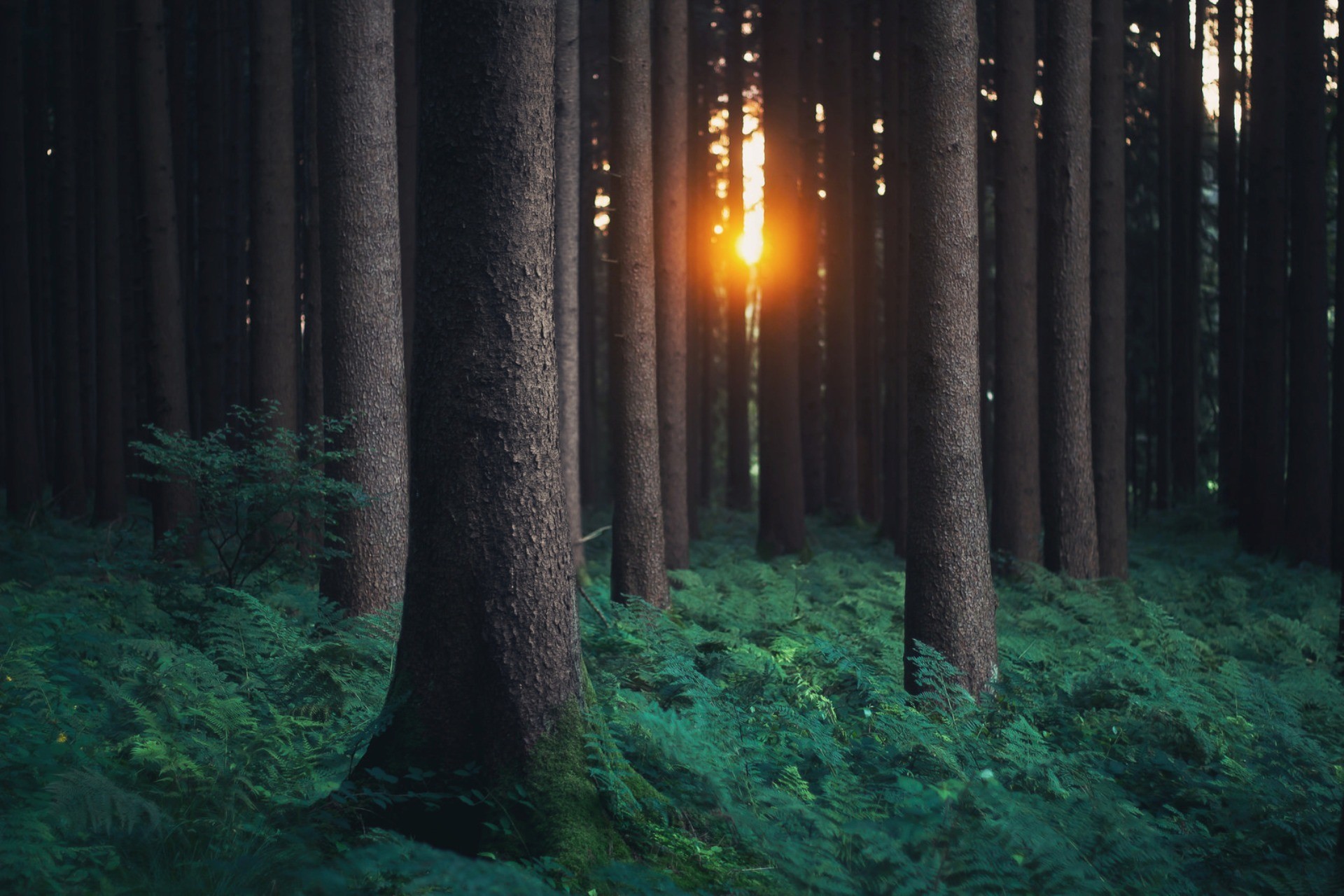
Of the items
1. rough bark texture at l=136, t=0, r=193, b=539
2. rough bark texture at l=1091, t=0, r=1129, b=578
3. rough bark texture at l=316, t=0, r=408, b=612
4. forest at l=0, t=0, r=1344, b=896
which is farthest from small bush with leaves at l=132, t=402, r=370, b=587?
rough bark texture at l=1091, t=0, r=1129, b=578

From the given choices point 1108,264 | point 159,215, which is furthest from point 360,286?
point 1108,264

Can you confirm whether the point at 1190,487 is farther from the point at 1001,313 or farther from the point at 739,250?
the point at 739,250

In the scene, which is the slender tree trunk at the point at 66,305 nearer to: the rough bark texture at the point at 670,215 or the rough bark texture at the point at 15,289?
the rough bark texture at the point at 15,289

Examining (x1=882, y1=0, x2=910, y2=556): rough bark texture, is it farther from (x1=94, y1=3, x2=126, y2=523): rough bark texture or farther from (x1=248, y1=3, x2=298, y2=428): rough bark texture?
(x1=94, y1=3, x2=126, y2=523): rough bark texture

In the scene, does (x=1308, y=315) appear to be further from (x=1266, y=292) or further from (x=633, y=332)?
(x=633, y=332)

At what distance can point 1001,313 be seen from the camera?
11.2 m

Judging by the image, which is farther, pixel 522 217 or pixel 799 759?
pixel 799 759

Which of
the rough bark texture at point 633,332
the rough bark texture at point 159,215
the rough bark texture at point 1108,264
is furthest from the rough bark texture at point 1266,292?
the rough bark texture at point 159,215

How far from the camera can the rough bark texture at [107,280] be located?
14.6 meters

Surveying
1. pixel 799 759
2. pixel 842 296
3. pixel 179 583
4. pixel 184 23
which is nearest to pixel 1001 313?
pixel 842 296

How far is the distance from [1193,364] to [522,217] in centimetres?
1971

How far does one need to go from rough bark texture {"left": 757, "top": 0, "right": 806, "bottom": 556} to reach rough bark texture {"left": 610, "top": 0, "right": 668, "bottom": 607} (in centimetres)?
486

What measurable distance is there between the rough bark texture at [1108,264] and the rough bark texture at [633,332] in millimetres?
6030

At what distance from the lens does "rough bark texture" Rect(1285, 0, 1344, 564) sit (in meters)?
13.6
